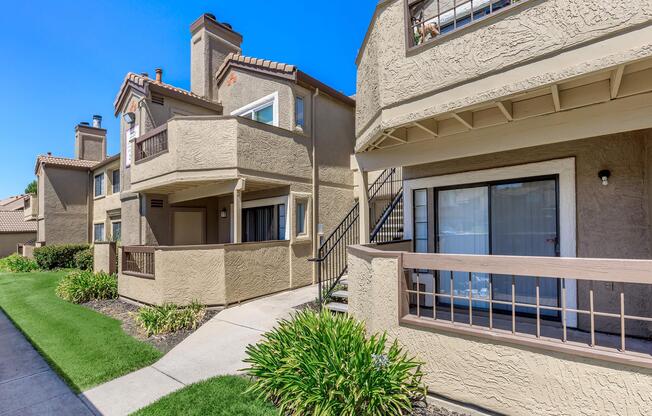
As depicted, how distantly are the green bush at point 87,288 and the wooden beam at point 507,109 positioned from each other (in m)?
12.6

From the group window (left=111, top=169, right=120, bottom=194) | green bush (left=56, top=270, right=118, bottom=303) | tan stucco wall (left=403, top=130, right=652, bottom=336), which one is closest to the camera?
tan stucco wall (left=403, top=130, right=652, bottom=336)

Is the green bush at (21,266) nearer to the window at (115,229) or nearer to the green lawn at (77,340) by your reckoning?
the window at (115,229)

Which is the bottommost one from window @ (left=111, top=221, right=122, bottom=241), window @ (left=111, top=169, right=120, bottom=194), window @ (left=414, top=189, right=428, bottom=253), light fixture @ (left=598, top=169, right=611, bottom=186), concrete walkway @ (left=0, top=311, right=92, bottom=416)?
concrete walkway @ (left=0, top=311, right=92, bottom=416)

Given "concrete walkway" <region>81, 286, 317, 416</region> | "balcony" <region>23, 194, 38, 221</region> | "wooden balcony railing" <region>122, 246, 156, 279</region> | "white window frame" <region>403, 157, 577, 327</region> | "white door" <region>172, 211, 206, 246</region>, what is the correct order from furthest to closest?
"balcony" <region>23, 194, 38, 221</region>, "white door" <region>172, 211, 206, 246</region>, "wooden balcony railing" <region>122, 246, 156, 279</region>, "white window frame" <region>403, 157, 577, 327</region>, "concrete walkway" <region>81, 286, 317, 416</region>

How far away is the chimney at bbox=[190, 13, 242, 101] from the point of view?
13.7 metres

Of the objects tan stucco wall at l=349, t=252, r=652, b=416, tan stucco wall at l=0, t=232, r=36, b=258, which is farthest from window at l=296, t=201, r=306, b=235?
tan stucco wall at l=0, t=232, r=36, b=258

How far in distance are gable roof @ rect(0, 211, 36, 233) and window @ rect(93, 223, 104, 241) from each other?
42.9 ft

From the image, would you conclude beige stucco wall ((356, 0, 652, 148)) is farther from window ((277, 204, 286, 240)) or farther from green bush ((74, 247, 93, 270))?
green bush ((74, 247, 93, 270))

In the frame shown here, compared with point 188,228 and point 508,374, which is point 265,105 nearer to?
point 188,228

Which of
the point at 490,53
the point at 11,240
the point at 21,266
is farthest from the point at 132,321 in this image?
the point at 11,240

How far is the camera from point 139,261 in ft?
32.0

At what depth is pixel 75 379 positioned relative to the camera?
203 inches

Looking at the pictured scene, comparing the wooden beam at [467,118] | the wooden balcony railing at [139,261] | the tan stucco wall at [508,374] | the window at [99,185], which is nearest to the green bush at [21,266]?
the window at [99,185]

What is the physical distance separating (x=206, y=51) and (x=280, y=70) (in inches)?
222
